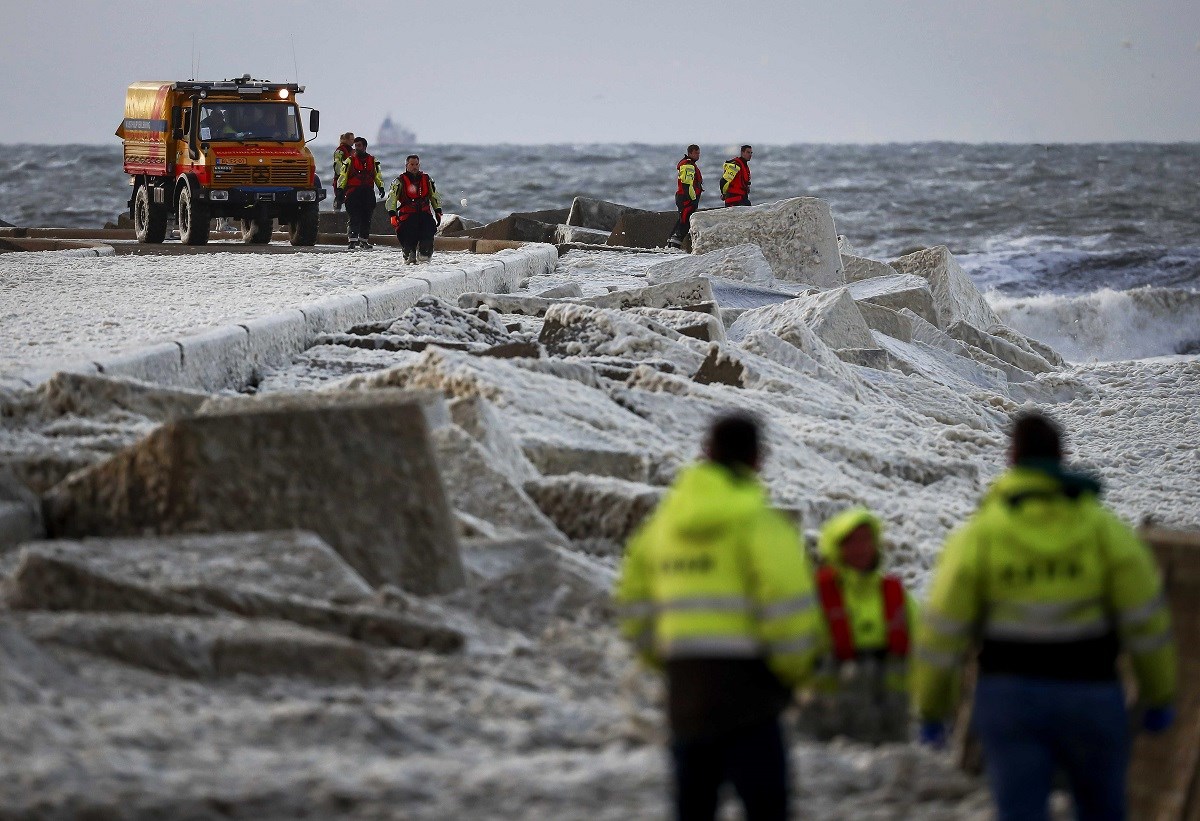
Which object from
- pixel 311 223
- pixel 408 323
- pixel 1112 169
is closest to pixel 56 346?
pixel 408 323

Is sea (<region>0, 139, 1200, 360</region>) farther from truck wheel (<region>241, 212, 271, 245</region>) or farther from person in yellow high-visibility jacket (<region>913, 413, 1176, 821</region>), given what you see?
person in yellow high-visibility jacket (<region>913, 413, 1176, 821</region>)

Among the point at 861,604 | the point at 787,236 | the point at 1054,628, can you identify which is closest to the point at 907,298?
the point at 787,236

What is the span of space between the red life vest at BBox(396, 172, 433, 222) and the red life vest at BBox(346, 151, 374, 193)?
2651mm

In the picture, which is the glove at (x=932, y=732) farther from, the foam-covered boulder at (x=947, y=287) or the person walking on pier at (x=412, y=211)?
the person walking on pier at (x=412, y=211)

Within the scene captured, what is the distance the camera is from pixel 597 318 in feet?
34.4

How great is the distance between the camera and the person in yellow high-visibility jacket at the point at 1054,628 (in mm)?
3041

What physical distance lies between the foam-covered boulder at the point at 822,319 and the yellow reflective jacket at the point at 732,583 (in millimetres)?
9278

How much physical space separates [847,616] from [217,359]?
19.1ft

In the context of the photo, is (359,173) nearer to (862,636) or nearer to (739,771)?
(862,636)

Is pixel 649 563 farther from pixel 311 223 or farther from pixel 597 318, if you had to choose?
pixel 311 223

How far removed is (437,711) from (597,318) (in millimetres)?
6681

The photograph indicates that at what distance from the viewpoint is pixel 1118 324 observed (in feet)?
69.1

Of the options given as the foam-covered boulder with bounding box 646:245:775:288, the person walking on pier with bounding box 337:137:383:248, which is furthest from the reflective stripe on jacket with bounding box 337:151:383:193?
the foam-covered boulder with bounding box 646:245:775:288

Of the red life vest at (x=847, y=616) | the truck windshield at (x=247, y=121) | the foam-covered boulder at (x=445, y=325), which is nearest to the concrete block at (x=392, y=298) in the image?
the foam-covered boulder at (x=445, y=325)
